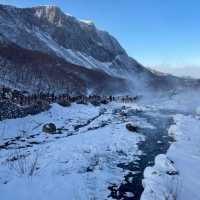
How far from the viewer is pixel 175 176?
16953 millimetres

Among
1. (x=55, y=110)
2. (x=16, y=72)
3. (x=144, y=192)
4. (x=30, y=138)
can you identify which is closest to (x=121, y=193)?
(x=144, y=192)

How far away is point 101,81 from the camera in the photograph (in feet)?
567

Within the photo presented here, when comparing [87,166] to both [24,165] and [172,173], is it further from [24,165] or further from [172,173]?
[172,173]

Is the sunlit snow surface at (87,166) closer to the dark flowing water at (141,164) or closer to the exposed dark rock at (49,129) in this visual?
the dark flowing water at (141,164)

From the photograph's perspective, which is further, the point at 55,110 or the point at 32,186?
the point at 55,110

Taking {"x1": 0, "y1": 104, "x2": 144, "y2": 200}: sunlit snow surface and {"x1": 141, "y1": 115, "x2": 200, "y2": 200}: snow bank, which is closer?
{"x1": 141, "y1": 115, "x2": 200, "y2": 200}: snow bank

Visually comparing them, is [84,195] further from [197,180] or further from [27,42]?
[27,42]

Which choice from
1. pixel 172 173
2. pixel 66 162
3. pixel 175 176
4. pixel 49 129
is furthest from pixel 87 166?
pixel 49 129

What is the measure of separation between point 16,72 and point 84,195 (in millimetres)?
89858

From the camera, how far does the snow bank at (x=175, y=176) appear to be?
14.3 meters

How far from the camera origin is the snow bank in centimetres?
1431

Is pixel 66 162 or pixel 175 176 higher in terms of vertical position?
pixel 66 162

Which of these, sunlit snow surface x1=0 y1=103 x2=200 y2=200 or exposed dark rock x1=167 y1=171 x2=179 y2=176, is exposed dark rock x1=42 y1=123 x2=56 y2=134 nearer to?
sunlit snow surface x1=0 y1=103 x2=200 y2=200

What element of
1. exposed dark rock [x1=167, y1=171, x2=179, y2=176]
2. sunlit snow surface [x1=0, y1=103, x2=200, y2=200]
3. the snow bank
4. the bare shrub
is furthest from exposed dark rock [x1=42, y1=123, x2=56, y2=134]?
exposed dark rock [x1=167, y1=171, x2=179, y2=176]
